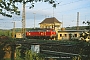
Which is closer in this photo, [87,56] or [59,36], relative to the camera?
[87,56]

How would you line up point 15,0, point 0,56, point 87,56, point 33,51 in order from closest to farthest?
point 87,56, point 15,0, point 33,51, point 0,56

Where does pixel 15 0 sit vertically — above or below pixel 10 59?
above

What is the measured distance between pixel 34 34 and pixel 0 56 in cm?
4811

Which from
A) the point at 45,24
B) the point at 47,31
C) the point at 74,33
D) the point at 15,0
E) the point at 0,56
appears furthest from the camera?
the point at 45,24

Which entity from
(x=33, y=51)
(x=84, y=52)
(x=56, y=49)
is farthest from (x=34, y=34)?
(x=84, y=52)

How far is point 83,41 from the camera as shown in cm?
837

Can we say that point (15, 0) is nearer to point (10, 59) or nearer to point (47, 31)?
point (10, 59)

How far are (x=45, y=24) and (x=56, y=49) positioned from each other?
253 feet

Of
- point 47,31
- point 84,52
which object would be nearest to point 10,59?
point 84,52

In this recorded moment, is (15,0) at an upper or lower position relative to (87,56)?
upper

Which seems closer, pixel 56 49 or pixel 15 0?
pixel 15 0

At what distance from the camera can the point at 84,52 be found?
25.3ft

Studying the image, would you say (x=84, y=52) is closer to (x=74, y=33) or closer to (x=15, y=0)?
(x=15, y=0)

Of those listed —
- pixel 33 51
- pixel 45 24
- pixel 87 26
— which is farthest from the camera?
pixel 45 24
